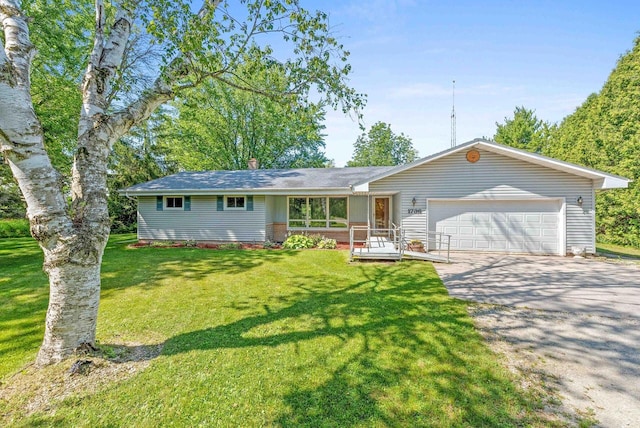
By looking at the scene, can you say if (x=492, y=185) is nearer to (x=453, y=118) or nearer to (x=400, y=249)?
(x=400, y=249)

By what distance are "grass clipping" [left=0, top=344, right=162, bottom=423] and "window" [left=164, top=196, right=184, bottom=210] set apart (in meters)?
11.0

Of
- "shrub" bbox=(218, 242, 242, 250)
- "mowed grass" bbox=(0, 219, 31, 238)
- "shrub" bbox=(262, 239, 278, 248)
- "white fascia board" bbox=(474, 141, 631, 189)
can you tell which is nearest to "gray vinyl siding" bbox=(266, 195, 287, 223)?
"shrub" bbox=(262, 239, 278, 248)

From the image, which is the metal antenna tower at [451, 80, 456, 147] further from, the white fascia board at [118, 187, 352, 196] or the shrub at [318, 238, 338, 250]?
the shrub at [318, 238, 338, 250]

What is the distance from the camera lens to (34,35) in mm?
9758

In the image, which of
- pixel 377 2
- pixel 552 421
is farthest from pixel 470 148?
pixel 552 421

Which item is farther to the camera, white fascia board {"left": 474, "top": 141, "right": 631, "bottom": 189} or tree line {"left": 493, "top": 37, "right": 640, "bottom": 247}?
tree line {"left": 493, "top": 37, "right": 640, "bottom": 247}

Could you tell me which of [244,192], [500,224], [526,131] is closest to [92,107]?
[244,192]

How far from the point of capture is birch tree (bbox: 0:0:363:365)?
2906mm

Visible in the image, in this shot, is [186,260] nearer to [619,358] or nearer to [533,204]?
[619,358]

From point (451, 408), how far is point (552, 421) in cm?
88

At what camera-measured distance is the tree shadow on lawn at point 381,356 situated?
260 cm

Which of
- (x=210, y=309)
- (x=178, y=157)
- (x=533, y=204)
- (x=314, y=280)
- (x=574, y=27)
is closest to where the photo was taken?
(x=210, y=309)

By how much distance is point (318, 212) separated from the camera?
13.6m

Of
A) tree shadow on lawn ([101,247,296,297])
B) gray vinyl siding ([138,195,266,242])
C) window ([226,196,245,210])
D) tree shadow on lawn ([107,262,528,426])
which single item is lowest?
tree shadow on lawn ([107,262,528,426])
